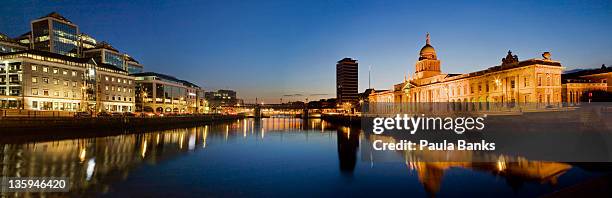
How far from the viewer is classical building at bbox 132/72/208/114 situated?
140000 mm

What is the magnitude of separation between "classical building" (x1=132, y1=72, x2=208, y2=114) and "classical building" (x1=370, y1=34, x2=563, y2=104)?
96129mm

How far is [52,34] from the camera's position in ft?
406

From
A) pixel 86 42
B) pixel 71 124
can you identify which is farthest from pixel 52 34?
pixel 71 124

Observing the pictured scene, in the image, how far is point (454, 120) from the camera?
59156mm

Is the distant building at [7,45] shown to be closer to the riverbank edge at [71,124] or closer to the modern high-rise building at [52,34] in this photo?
the modern high-rise building at [52,34]

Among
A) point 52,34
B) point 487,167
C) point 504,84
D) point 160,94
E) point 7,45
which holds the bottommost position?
point 487,167

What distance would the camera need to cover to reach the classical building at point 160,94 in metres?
140

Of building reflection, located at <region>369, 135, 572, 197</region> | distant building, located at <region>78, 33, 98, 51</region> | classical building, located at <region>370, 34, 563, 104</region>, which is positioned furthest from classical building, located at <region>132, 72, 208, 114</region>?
building reflection, located at <region>369, 135, 572, 197</region>

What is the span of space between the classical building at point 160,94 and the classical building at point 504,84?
9613cm

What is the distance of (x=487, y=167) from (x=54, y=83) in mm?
97440

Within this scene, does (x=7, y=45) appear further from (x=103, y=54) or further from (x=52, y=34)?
(x=103, y=54)

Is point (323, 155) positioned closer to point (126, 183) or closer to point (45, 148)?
point (126, 183)

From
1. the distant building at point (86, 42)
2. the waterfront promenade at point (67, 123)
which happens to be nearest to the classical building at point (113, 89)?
the waterfront promenade at point (67, 123)

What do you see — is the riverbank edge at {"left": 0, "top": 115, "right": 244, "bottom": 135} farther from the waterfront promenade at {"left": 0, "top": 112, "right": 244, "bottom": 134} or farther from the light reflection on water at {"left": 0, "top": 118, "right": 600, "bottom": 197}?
the light reflection on water at {"left": 0, "top": 118, "right": 600, "bottom": 197}
